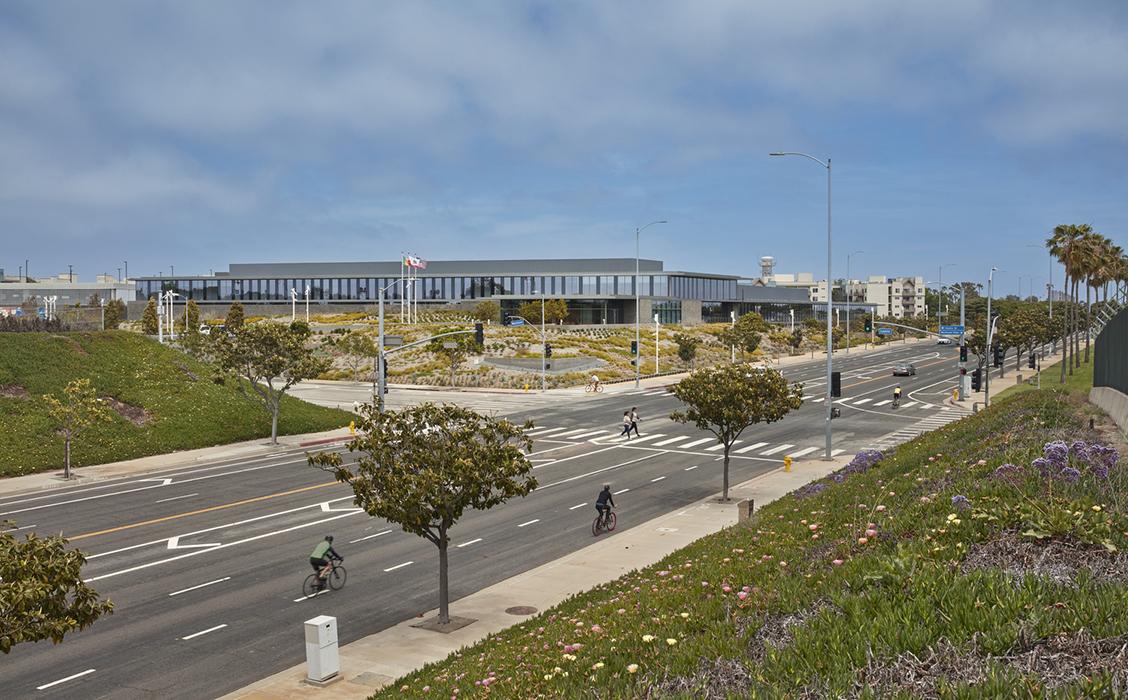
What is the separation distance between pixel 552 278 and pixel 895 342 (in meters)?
68.7

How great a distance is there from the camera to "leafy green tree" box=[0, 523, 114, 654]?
33.8 feet

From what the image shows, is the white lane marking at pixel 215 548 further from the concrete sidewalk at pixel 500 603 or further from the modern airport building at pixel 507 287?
the modern airport building at pixel 507 287

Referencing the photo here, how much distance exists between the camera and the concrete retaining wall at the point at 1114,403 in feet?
86.6

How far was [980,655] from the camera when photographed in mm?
7941

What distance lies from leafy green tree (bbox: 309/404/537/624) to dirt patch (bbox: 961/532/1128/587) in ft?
31.5

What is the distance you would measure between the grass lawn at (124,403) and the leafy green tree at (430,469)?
86.1 ft

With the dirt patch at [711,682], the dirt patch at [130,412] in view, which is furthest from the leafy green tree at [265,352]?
the dirt patch at [711,682]

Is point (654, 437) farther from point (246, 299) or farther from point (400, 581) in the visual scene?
point (246, 299)

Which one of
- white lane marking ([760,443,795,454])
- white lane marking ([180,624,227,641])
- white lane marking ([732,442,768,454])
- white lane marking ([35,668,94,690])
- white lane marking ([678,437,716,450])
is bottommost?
white lane marking ([732,442,768,454])

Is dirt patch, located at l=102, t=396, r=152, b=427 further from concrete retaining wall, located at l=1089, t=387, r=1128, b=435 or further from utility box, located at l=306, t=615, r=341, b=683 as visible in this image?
concrete retaining wall, located at l=1089, t=387, r=1128, b=435

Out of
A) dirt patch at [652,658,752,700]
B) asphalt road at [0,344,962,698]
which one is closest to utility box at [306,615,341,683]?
asphalt road at [0,344,962,698]

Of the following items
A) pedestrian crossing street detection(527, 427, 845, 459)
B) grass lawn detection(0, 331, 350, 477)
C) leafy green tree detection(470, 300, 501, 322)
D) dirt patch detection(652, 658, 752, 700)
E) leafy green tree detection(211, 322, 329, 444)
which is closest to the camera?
dirt patch detection(652, 658, 752, 700)

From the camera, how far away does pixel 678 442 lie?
4747cm

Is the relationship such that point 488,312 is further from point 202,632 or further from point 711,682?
point 711,682
